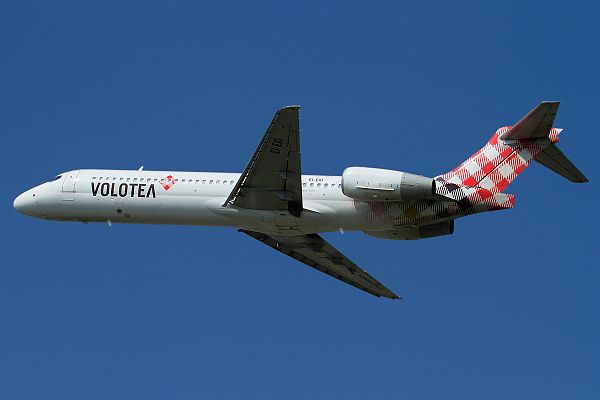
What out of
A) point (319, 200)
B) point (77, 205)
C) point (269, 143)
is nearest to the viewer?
point (269, 143)

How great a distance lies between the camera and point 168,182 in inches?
1829

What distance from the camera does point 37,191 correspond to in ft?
160

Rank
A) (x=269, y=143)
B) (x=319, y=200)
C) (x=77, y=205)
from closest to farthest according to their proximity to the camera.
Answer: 1. (x=269, y=143)
2. (x=319, y=200)
3. (x=77, y=205)

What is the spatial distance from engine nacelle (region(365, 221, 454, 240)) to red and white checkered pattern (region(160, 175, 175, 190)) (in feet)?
29.7

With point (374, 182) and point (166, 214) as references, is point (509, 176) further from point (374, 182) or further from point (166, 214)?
point (166, 214)

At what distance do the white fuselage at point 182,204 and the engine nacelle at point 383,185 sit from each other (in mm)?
1391

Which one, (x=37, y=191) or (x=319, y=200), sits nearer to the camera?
(x=319, y=200)

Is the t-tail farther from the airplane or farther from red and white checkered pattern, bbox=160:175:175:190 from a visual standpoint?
red and white checkered pattern, bbox=160:175:175:190

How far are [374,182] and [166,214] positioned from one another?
9.38 meters

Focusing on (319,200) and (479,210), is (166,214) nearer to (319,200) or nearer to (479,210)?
(319,200)

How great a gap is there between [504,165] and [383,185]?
5.13 m

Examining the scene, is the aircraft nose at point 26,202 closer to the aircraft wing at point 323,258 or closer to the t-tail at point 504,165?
the aircraft wing at point 323,258

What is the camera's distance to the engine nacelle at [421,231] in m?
44.5

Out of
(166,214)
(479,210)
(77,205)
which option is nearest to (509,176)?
(479,210)
